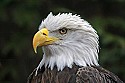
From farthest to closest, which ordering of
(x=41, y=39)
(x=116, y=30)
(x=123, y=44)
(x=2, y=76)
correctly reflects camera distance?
(x=116, y=30), (x=2, y=76), (x=123, y=44), (x=41, y=39)

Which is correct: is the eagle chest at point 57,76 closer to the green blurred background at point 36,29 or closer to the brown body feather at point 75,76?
the brown body feather at point 75,76

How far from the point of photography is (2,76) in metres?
8.48

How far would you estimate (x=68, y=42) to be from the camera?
16.1ft

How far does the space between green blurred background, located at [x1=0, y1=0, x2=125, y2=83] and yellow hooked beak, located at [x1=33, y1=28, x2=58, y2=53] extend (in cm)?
300

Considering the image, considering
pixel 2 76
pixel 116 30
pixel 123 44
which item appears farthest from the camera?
pixel 116 30

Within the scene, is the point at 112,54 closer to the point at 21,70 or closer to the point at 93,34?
the point at 21,70

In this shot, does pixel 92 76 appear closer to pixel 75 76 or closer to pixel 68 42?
pixel 75 76

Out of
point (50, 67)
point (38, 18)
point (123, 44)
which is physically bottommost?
point (50, 67)

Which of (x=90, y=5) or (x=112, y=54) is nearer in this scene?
(x=112, y=54)

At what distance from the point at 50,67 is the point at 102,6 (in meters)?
4.47

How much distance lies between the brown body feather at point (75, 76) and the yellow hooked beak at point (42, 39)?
272mm

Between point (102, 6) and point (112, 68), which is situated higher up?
point (102, 6)

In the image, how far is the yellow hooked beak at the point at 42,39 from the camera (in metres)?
4.70

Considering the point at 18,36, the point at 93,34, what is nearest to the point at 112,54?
the point at 18,36
